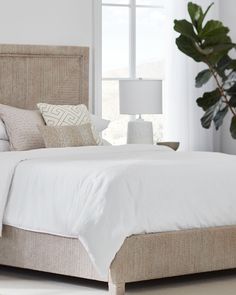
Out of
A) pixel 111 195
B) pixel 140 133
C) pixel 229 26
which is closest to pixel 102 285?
pixel 111 195

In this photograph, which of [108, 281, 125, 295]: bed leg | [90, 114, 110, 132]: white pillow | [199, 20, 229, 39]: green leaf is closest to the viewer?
[199, 20, 229, 39]: green leaf

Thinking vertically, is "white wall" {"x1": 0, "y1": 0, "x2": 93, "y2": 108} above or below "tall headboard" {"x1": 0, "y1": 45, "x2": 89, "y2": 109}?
above

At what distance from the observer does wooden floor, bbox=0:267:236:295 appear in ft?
12.6

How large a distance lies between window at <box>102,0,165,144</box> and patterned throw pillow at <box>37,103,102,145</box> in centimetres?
90

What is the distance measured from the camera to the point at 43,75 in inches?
228

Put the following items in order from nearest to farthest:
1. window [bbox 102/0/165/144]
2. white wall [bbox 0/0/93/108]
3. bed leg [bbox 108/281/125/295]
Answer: bed leg [bbox 108/281/125/295], white wall [bbox 0/0/93/108], window [bbox 102/0/165/144]

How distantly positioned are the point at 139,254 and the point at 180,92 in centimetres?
280

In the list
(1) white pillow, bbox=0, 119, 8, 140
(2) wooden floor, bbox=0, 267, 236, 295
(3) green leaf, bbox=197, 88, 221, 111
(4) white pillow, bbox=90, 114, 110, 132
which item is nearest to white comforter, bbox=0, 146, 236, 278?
(2) wooden floor, bbox=0, 267, 236, 295

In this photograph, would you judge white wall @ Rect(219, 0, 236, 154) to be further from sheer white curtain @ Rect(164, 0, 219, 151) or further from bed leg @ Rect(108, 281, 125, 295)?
bed leg @ Rect(108, 281, 125, 295)

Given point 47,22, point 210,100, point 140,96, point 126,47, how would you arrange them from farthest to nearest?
point 126,47, point 47,22, point 140,96, point 210,100

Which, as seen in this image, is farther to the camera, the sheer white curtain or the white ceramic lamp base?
the sheer white curtain

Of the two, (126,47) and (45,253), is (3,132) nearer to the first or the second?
(45,253)

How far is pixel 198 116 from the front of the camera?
639 centimetres

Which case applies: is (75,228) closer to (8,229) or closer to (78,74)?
(8,229)
